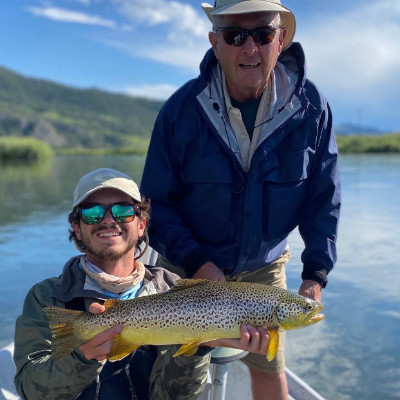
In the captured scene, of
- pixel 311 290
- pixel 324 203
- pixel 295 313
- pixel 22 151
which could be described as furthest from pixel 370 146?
pixel 295 313

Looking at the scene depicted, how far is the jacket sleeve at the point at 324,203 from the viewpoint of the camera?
3516 millimetres

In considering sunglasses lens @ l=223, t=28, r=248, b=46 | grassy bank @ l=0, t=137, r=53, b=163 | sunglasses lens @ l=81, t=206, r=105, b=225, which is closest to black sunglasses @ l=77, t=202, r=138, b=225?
sunglasses lens @ l=81, t=206, r=105, b=225

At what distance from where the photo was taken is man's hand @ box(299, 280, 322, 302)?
3.34m

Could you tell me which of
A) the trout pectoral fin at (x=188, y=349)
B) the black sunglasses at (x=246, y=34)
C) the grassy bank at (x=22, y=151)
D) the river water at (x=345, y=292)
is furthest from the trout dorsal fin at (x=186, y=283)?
the grassy bank at (x=22, y=151)

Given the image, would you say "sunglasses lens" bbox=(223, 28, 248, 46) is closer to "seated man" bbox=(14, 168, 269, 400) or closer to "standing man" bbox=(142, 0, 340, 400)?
"standing man" bbox=(142, 0, 340, 400)

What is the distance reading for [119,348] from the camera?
2.66 metres

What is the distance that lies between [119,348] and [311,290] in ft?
4.50

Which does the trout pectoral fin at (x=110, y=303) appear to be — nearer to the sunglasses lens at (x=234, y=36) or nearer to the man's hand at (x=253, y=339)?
the man's hand at (x=253, y=339)

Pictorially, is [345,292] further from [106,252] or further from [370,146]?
[370,146]

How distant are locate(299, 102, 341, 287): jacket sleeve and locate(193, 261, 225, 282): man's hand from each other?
63 centimetres

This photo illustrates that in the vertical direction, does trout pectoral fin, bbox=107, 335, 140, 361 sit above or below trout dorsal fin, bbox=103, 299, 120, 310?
below

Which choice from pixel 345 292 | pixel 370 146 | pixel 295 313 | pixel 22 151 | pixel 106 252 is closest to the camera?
pixel 295 313

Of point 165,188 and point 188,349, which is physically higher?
point 165,188

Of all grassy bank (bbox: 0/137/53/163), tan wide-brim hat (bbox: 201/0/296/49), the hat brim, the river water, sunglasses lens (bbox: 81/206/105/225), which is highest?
tan wide-brim hat (bbox: 201/0/296/49)
